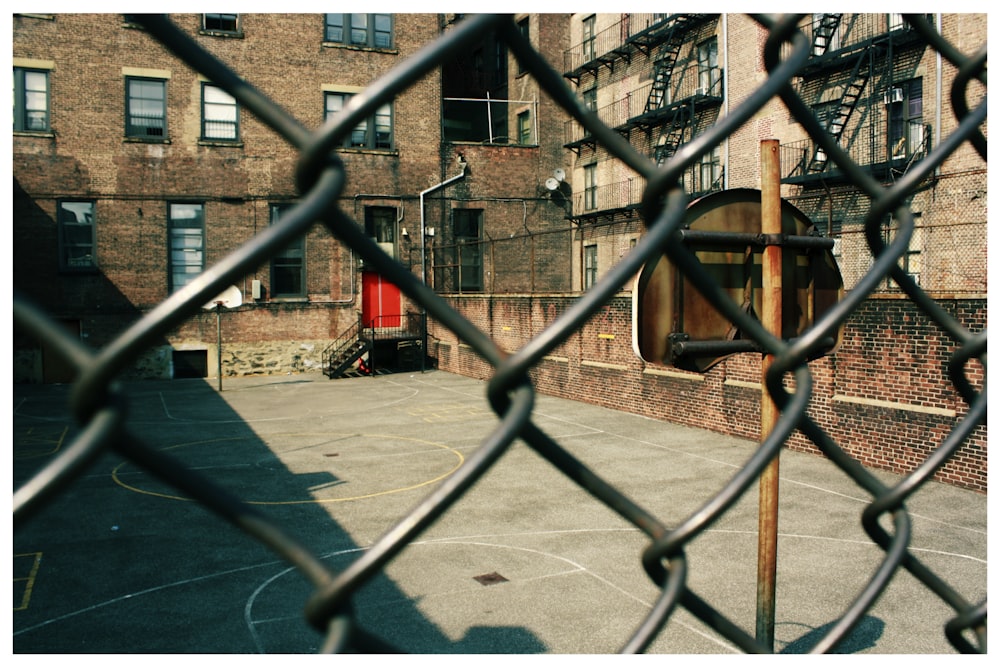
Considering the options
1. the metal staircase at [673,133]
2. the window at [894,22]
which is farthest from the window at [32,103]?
the window at [894,22]

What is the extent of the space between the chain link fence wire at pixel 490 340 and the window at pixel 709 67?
1058 inches

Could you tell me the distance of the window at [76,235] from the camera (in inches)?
1063

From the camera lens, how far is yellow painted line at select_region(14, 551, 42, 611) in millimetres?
7924

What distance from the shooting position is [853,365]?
14461 millimetres

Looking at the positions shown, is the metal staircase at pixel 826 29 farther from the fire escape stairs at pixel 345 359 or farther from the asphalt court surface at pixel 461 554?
the fire escape stairs at pixel 345 359

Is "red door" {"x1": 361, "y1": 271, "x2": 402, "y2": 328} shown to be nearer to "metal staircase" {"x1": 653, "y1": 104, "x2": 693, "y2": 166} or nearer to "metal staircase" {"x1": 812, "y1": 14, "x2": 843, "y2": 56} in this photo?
"metal staircase" {"x1": 653, "y1": 104, "x2": 693, "y2": 166}

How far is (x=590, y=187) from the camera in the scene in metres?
32.3

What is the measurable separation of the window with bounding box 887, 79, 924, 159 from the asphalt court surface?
9.91 m

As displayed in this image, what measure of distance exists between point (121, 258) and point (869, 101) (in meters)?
23.8

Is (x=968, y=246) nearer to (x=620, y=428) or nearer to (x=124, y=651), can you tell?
(x=620, y=428)

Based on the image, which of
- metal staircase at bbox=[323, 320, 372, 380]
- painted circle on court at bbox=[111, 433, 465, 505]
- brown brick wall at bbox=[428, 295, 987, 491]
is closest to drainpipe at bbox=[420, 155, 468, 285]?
metal staircase at bbox=[323, 320, 372, 380]
